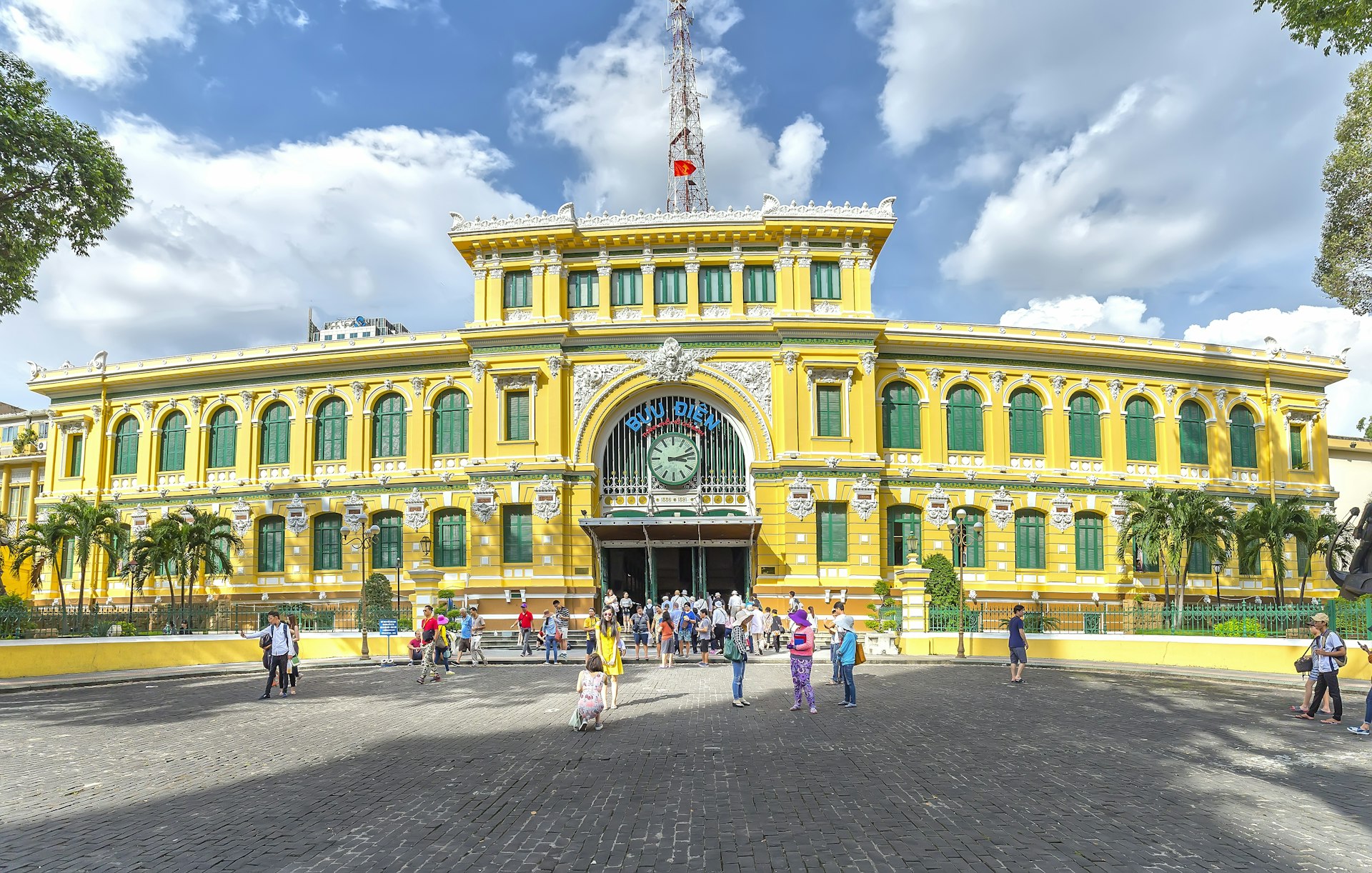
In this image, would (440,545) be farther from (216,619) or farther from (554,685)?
(554,685)

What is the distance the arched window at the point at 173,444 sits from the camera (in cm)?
4322

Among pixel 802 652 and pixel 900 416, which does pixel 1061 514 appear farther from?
pixel 802 652

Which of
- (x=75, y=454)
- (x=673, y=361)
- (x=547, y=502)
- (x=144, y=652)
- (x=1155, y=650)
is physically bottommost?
(x=1155, y=650)

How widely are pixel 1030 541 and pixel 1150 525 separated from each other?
6.82 meters

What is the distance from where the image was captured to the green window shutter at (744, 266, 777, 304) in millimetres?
37938

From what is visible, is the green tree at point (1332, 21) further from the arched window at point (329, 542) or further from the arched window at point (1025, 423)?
the arched window at point (329, 542)

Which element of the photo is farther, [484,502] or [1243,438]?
[1243,438]

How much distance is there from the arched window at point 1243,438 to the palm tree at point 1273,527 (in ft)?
16.3

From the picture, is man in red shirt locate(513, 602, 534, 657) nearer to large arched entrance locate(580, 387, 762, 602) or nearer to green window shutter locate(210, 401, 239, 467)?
large arched entrance locate(580, 387, 762, 602)

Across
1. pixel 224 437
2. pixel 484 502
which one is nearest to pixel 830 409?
pixel 484 502

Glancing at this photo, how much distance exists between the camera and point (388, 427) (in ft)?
135

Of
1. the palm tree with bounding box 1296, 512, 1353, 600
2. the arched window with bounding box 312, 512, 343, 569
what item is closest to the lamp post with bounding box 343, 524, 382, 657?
the arched window with bounding box 312, 512, 343, 569

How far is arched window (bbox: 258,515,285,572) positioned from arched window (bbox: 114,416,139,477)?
761cm

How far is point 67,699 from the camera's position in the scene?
19562mm
